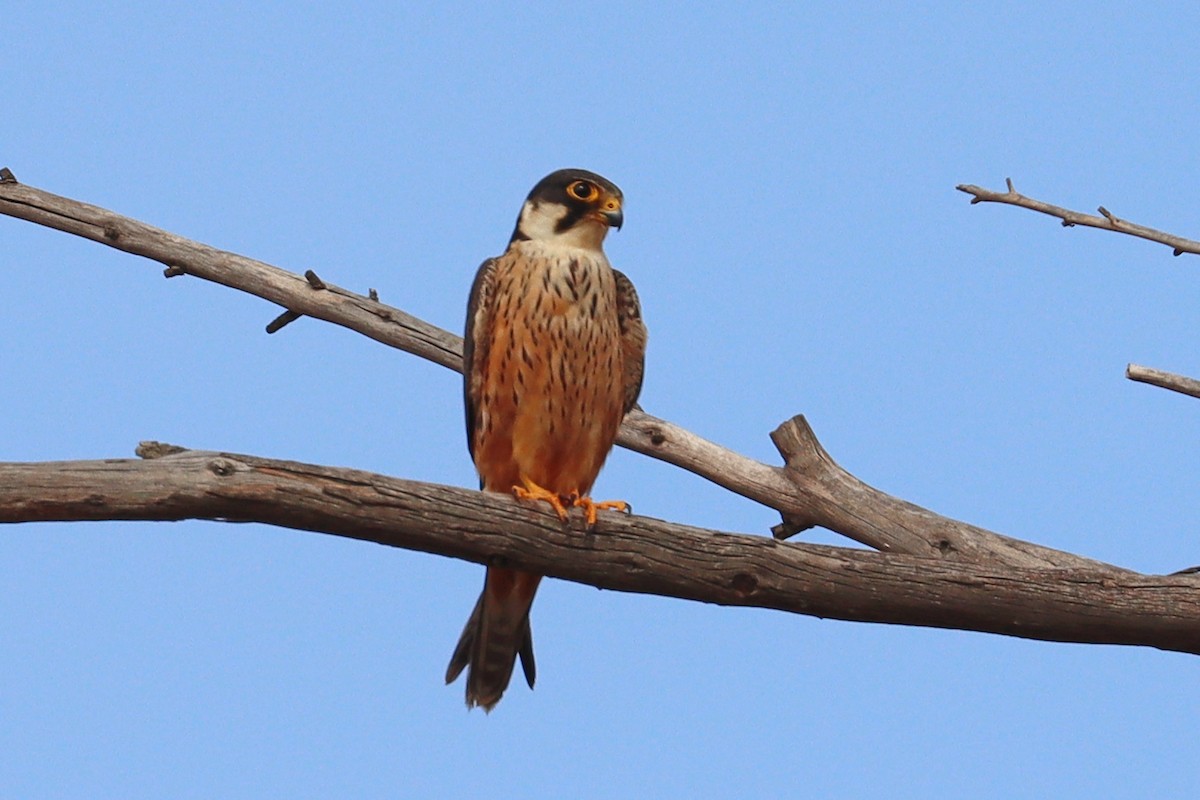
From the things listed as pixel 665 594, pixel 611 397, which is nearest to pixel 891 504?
pixel 611 397

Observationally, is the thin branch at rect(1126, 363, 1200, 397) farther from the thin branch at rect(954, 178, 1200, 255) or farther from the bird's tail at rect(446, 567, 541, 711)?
the bird's tail at rect(446, 567, 541, 711)

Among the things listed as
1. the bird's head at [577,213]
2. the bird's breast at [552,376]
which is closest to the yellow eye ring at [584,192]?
the bird's head at [577,213]

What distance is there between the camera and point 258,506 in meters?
2.82

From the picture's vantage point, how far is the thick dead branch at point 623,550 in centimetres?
275

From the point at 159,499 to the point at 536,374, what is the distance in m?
1.37

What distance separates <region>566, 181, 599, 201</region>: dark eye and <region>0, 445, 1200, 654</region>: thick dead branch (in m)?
1.28

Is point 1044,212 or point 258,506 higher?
point 1044,212

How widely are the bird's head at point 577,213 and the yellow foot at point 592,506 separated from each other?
938 mm

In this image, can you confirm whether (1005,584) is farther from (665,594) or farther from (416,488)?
(416,488)

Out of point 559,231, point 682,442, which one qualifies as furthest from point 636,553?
point 682,442

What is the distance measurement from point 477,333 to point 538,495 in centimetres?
69

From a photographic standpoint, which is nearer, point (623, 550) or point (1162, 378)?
point (623, 550)

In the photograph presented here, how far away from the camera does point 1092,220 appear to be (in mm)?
3414

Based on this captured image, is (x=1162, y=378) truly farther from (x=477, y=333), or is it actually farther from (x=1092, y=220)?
(x=477, y=333)
